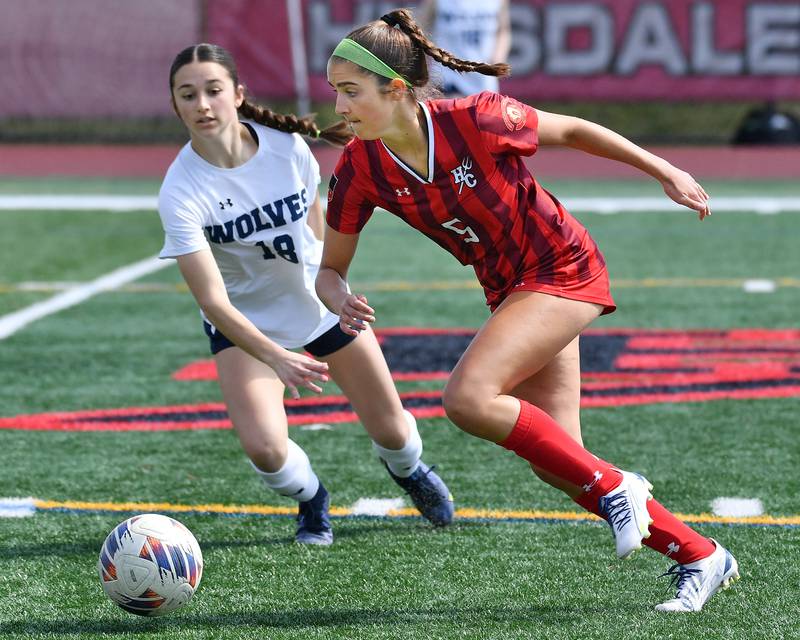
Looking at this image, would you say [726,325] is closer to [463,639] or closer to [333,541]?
[333,541]

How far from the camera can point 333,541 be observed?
15.2ft

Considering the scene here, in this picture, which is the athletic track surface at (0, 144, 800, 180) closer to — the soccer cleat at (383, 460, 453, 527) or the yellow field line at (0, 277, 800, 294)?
the yellow field line at (0, 277, 800, 294)

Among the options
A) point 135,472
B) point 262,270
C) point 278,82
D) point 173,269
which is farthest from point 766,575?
point 278,82

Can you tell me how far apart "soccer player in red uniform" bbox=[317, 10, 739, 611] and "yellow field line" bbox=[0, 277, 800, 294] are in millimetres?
5678

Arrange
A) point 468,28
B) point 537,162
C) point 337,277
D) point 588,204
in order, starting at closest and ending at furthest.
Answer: point 337,277 → point 468,28 → point 588,204 → point 537,162

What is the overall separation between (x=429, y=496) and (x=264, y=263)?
99 centimetres

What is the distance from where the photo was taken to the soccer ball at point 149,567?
12.5 ft

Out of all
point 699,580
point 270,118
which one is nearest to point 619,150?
point 699,580

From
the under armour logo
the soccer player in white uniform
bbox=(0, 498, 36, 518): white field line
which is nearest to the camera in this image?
the under armour logo

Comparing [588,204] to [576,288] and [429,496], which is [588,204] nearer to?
[429,496]

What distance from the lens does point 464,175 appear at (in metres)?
3.87

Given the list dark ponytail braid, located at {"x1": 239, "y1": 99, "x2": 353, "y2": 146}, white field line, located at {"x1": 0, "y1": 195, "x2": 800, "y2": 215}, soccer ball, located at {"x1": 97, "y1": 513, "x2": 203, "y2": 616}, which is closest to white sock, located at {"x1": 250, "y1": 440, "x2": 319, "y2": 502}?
soccer ball, located at {"x1": 97, "y1": 513, "x2": 203, "y2": 616}

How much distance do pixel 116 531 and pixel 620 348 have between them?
14.2ft

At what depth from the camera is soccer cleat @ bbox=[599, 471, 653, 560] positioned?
144 inches
